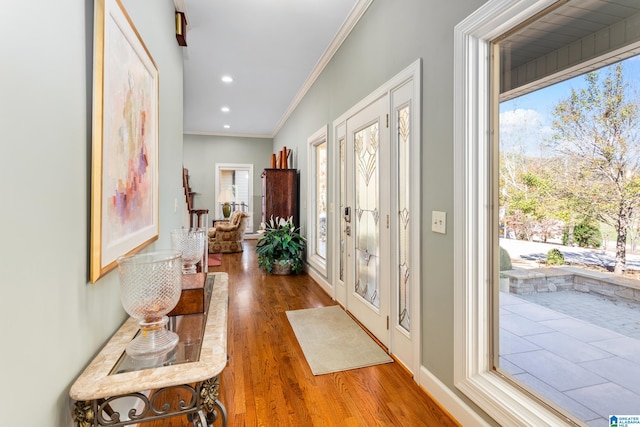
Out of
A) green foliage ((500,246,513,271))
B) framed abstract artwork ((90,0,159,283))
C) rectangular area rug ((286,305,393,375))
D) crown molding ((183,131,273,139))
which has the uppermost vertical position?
crown molding ((183,131,273,139))

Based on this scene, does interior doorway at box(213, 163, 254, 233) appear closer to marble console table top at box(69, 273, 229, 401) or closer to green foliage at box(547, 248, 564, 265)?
marble console table top at box(69, 273, 229, 401)

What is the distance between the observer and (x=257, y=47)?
3.58m

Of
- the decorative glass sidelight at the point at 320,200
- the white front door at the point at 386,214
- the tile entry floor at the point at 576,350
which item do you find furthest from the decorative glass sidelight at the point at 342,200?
the tile entry floor at the point at 576,350

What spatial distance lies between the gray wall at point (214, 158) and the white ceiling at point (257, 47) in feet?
7.74

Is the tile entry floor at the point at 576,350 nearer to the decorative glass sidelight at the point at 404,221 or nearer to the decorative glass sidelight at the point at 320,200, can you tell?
the decorative glass sidelight at the point at 404,221

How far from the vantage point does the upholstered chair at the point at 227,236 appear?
675 cm

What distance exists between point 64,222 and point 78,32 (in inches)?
23.9

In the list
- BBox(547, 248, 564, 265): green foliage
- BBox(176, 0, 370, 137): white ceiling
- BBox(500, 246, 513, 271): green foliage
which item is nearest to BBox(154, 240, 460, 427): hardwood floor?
BBox(500, 246, 513, 271): green foliage

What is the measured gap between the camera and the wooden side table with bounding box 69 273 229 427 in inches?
36.8

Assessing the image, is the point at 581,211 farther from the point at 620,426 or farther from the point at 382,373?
the point at 382,373

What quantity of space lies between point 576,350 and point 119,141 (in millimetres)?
2107

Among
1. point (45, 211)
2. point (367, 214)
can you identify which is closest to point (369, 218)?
point (367, 214)

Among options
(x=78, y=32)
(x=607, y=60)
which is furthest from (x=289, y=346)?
(x=607, y=60)

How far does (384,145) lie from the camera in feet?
8.11
